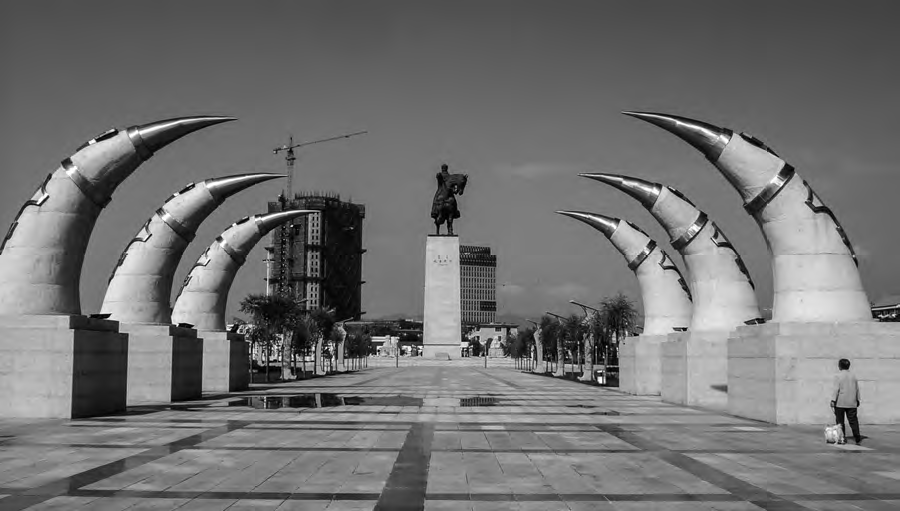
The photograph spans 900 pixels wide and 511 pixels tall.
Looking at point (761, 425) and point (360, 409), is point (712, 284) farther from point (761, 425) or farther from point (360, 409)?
point (360, 409)

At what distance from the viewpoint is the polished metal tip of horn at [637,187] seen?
1098 inches

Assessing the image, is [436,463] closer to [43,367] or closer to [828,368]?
[828,368]

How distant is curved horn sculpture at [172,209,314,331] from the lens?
33.7m

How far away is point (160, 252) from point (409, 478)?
63.4 ft

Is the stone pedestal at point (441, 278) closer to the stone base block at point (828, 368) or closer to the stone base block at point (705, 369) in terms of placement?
the stone base block at point (705, 369)

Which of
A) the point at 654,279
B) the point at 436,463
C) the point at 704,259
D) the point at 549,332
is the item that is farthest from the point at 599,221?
the point at 549,332

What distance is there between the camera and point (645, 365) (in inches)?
1273

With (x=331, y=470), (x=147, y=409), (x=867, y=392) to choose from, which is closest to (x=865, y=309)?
(x=867, y=392)

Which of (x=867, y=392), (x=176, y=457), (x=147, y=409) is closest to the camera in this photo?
(x=176, y=457)

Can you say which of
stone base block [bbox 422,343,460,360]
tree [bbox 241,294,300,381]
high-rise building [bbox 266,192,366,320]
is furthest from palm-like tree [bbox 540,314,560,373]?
high-rise building [bbox 266,192,366,320]

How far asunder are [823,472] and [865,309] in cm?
865

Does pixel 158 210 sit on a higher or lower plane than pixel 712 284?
higher

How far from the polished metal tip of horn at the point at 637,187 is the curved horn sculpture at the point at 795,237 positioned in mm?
7625

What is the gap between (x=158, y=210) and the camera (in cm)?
2856
